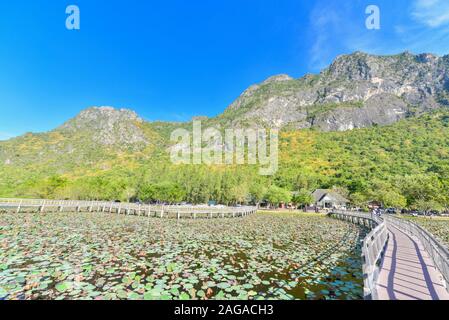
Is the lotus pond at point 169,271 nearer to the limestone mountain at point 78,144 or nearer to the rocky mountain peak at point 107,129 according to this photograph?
the limestone mountain at point 78,144

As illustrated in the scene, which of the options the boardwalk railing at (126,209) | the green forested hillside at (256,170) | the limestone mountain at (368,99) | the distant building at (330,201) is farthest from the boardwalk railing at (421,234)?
the limestone mountain at (368,99)

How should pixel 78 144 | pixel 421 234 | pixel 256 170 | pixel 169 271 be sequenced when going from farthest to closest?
pixel 78 144 → pixel 256 170 → pixel 421 234 → pixel 169 271

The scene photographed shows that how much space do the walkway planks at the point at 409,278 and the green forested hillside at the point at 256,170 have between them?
51.4 m

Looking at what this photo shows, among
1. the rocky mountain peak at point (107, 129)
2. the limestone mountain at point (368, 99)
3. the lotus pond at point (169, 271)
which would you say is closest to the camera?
the lotus pond at point (169, 271)

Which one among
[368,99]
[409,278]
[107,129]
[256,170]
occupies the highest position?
[368,99]

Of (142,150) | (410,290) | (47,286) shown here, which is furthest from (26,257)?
(142,150)

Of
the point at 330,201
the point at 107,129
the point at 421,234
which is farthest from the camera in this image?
the point at 107,129

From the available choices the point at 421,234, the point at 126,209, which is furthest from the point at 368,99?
the point at 421,234

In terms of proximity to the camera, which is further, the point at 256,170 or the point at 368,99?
the point at 368,99

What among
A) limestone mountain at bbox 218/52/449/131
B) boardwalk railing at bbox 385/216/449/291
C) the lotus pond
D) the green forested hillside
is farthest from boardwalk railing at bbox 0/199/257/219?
limestone mountain at bbox 218/52/449/131

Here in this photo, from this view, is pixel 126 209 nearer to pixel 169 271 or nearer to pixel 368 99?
pixel 169 271

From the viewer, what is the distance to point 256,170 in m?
110

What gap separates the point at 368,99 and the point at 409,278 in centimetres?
20126

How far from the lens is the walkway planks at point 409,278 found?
641cm
